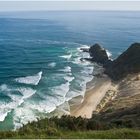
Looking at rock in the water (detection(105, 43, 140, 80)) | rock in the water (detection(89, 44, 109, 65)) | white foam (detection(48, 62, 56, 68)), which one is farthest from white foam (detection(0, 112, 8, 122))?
rock in the water (detection(89, 44, 109, 65))

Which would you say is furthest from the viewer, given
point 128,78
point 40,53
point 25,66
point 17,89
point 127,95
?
point 40,53

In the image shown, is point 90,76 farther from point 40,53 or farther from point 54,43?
point 54,43

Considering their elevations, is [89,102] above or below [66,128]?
above

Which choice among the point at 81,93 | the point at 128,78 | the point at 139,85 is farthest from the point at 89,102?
the point at 128,78

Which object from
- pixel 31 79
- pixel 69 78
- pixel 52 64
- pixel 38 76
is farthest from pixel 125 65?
pixel 31 79

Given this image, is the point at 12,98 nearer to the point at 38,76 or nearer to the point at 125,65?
the point at 38,76

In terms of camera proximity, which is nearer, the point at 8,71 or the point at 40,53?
the point at 8,71

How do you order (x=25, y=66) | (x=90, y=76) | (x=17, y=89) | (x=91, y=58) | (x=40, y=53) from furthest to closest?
(x=40, y=53) → (x=91, y=58) → (x=25, y=66) → (x=90, y=76) → (x=17, y=89)

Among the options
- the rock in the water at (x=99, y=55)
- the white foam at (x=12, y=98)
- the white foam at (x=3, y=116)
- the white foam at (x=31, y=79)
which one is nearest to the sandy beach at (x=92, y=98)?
the white foam at (x=12, y=98)
